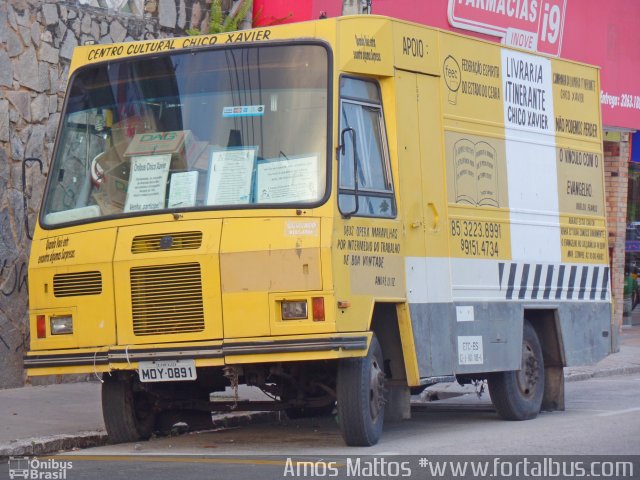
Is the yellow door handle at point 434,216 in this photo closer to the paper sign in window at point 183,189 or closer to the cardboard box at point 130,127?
the paper sign in window at point 183,189

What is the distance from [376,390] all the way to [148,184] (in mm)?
2430

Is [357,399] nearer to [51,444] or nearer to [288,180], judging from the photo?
[288,180]

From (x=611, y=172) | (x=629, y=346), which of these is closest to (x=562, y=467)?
(x=629, y=346)

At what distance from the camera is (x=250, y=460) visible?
9.31 m

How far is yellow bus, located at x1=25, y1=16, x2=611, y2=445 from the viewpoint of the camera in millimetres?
9391

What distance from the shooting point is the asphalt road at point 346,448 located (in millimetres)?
8805

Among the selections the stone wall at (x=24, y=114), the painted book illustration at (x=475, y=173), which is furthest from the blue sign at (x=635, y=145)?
the painted book illustration at (x=475, y=173)

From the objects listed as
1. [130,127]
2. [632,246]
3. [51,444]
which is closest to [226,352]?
[51,444]

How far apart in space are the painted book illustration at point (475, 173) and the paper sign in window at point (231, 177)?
2.29 metres

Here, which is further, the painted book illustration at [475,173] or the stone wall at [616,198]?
the stone wall at [616,198]

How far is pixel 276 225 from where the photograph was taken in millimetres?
9367

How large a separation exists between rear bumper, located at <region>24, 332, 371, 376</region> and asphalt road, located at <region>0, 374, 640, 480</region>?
28.7 inches

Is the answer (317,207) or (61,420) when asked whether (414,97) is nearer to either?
(317,207)

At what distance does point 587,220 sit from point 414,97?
12.0 feet
